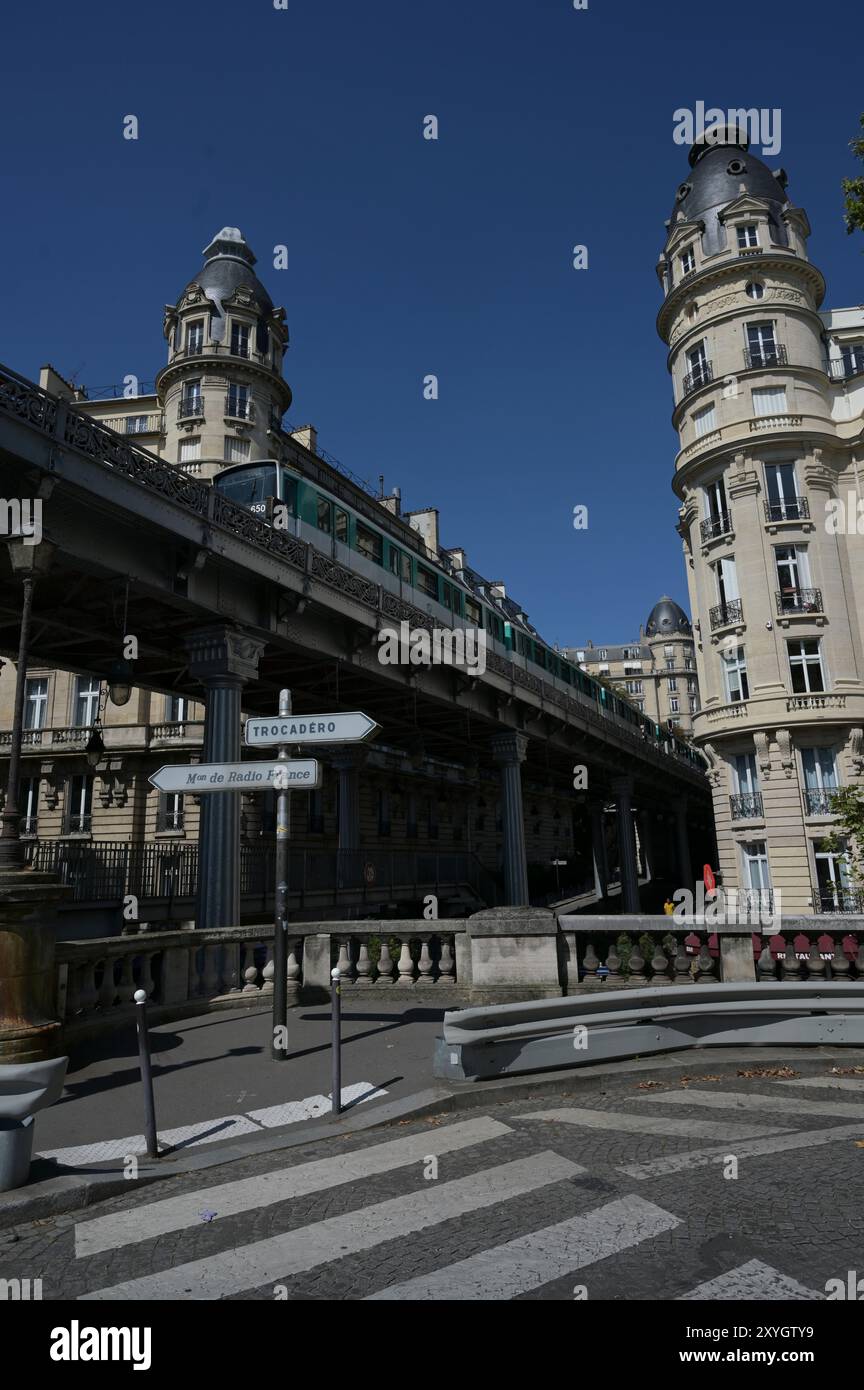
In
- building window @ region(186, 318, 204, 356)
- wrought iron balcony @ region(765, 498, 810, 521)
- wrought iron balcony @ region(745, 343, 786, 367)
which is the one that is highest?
building window @ region(186, 318, 204, 356)

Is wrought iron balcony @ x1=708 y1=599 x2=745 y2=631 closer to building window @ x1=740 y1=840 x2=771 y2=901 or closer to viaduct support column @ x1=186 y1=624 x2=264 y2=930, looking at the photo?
building window @ x1=740 y1=840 x2=771 y2=901

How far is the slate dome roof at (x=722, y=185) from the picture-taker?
33125 millimetres

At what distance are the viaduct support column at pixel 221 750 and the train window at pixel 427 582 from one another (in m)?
10.1

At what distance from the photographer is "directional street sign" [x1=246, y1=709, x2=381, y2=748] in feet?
27.4

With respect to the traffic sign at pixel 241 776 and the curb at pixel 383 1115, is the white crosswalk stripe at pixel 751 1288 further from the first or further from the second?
the traffic sign at pixel 241 776

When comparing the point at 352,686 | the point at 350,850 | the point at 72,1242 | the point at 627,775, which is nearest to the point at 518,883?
the point at 350,850

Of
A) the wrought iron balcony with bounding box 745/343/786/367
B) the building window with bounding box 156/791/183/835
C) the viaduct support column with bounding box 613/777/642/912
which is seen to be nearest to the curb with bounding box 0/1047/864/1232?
the building window with bounding box 156/791/183/835

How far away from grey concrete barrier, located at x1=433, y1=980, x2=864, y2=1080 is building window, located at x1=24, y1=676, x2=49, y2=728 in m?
30.7

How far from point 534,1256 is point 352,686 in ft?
66.5

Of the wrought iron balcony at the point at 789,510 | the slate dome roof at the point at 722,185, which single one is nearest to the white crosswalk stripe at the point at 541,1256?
the wrought iron balcony at the point at 789,510
